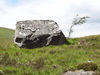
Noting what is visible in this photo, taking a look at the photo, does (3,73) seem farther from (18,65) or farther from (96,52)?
(96,52)

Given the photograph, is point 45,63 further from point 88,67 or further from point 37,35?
point 37,35

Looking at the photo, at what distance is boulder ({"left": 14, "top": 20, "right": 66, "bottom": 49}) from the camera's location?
3316 centimetres

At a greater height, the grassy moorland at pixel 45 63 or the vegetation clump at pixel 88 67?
the vegetation clump at pixel 88 67

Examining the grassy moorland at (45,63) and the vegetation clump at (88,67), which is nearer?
the vegetation clump at (88,67)

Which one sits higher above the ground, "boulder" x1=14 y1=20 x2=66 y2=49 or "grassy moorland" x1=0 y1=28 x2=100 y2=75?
"boulder" x1=14 y1=20 x2=66 y2=49

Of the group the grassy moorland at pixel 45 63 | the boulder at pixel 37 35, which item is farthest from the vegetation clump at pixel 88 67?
the boulder at pixel 37 35

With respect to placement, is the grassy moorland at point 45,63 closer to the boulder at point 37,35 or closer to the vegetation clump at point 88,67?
the vegetation clump at point 88,67

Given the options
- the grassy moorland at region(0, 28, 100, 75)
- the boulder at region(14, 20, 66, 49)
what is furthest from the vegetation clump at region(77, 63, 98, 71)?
the boulder at region(14, 20, 66, 49)

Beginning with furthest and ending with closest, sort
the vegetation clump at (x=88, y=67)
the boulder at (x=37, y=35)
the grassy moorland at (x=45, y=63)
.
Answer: the boulder at (x=37, y=35) < the grassy moorland at (x=45, y=63) < the vegetation clump at (x=88, y=67)

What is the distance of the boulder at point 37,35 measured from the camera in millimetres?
33156

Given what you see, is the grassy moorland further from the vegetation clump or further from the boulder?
the boulder

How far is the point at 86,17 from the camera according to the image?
180 ft

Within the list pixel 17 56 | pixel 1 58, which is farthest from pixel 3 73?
pixel 17 56

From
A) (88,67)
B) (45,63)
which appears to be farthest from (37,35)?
(88,67)
